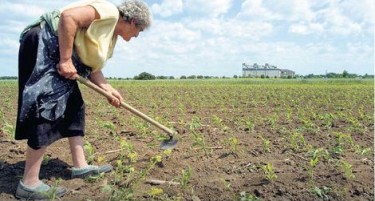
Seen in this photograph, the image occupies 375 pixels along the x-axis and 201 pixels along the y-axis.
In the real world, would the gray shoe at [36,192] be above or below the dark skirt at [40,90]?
below

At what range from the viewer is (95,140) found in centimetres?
565

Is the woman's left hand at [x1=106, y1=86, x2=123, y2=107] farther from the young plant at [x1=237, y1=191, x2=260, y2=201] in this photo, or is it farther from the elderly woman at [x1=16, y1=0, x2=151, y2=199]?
the young plant at [x1=237, y1=191, x2=260, y2=201]

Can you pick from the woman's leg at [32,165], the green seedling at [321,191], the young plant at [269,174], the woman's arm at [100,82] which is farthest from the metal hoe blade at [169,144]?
the green seedling at [321,191]

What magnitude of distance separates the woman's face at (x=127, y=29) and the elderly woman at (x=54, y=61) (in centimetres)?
1

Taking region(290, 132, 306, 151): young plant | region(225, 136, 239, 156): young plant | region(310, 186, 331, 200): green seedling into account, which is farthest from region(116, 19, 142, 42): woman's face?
region(290, 132, 306, 151): young plant

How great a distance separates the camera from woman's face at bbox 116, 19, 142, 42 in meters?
3.79

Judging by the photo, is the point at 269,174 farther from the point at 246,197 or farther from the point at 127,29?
the point at 127,29

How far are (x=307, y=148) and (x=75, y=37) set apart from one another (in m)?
3.06

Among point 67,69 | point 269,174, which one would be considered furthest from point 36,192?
point 269,174

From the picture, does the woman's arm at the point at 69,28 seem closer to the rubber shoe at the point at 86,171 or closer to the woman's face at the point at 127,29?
the woman's face at the point at 127,29

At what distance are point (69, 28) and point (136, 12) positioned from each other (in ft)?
2.27

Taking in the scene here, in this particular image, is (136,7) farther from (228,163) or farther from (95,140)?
(95,140)

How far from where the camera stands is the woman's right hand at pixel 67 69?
345 cm

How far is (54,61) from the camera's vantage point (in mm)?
3529
